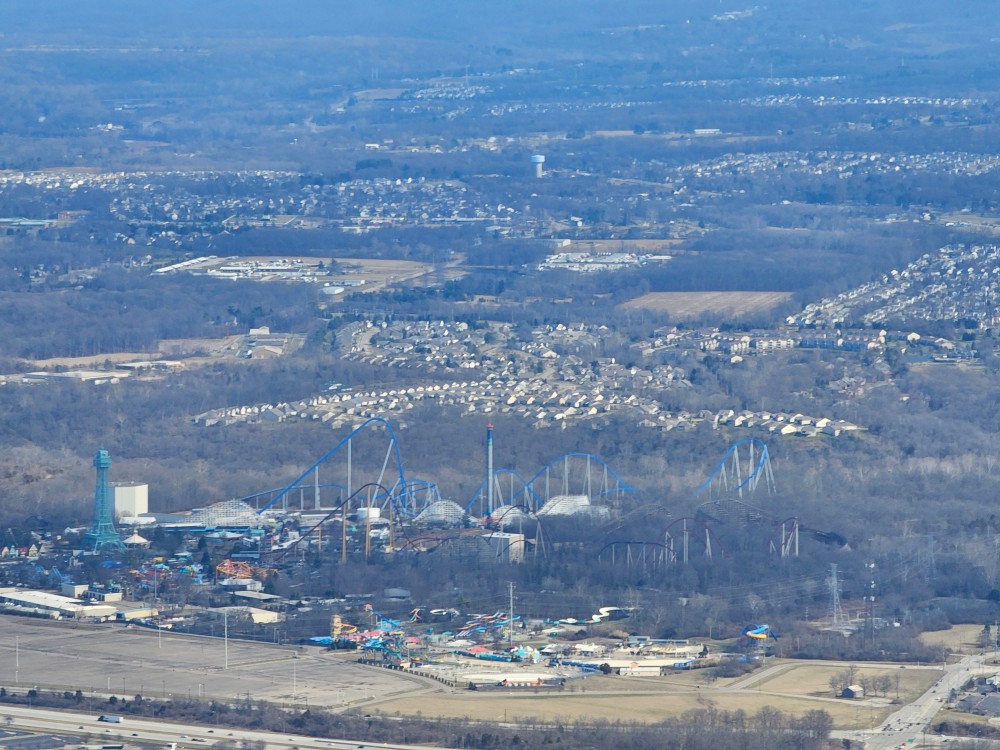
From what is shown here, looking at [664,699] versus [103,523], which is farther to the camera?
[103,523]

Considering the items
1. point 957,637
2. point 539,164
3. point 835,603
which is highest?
point 539,164

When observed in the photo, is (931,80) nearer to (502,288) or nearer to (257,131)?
(257,131)

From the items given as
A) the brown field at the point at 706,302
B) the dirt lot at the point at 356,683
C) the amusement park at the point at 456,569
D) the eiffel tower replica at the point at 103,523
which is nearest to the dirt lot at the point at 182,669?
the dirt lot at the point at 356,683

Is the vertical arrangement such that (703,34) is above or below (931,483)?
above

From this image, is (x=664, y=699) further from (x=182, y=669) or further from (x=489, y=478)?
(x=489, y=478)

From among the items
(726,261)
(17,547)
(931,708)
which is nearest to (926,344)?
(726,261)

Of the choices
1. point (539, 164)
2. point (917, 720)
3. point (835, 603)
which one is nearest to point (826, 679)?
point (917, 720)
